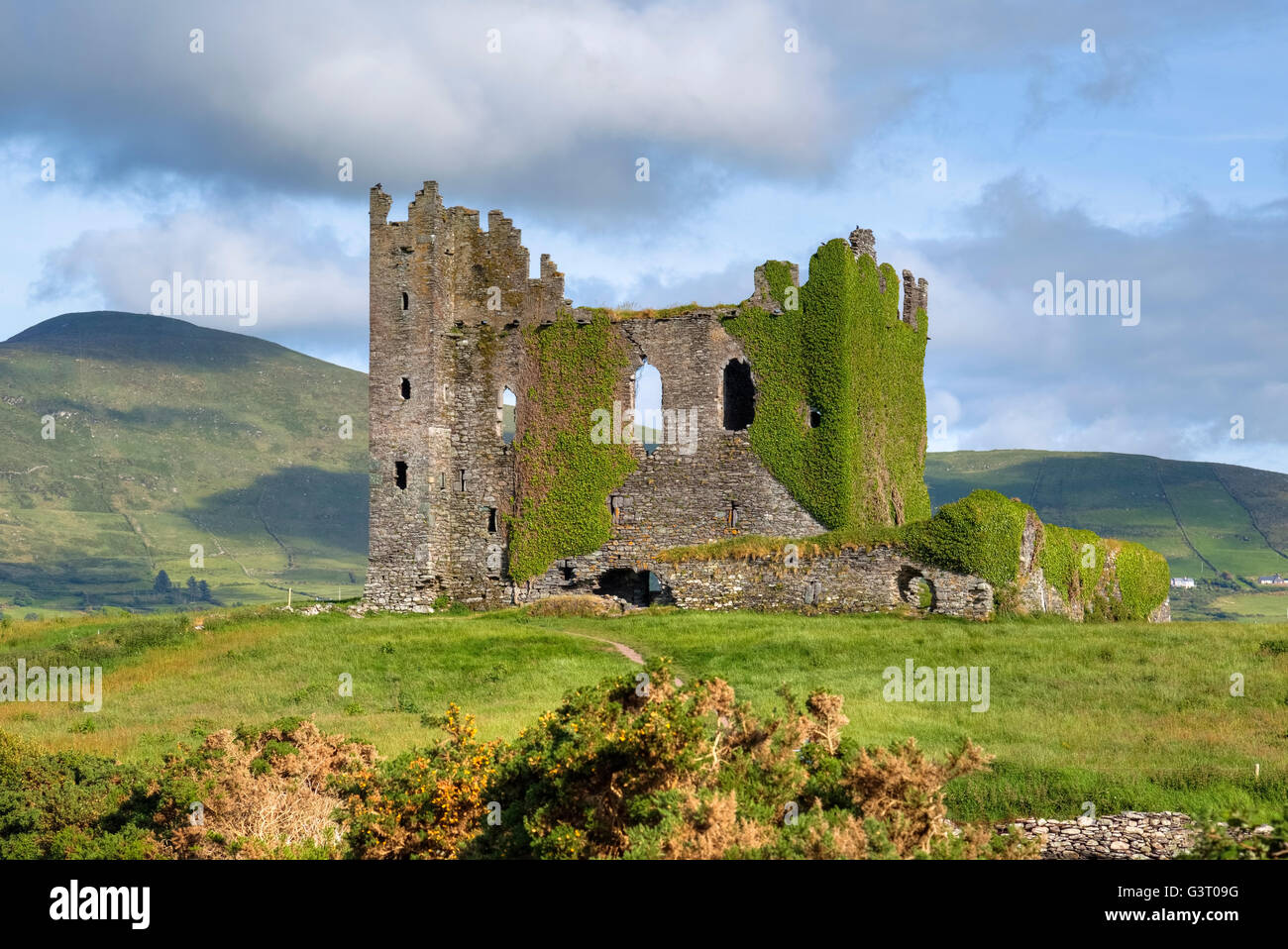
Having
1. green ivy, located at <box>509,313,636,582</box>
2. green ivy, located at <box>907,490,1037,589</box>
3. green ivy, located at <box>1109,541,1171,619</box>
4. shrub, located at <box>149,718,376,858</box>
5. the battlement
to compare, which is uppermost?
the battlement

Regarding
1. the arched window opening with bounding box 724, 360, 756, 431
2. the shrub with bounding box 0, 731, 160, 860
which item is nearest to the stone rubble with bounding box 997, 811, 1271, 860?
the shrub with bounding box 0, 731, 160, 860

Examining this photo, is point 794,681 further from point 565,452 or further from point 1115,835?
point 565,452

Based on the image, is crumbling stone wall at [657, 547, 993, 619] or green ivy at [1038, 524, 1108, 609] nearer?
crumbling stone wall at [657, 547, 993, 619]

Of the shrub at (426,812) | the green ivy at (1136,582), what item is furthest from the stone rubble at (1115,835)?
the green ivy at (1136,582)

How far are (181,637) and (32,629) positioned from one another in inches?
317

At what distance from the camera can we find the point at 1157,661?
27.6m

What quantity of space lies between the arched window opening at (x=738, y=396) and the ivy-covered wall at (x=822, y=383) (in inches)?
93.8

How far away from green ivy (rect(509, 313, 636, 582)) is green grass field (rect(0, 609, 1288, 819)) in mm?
5071

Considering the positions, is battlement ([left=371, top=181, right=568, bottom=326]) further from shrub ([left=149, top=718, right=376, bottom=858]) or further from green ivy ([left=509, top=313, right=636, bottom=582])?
shrub ([left=149, top=718, right=376, bottom=858])

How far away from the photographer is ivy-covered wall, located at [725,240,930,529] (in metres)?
43.1

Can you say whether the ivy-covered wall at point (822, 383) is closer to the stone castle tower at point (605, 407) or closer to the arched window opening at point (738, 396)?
the stone castle tower at point (605, 407)

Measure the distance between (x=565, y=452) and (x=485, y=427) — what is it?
2.91 metres

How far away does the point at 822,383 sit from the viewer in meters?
43.5
